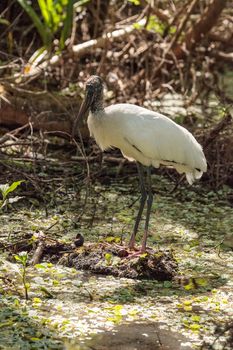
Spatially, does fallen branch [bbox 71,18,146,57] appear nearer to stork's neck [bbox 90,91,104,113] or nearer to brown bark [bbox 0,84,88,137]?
brown bark [bbox 0,84,88,137]

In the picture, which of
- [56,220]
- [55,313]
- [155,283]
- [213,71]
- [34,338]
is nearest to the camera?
[34,338]

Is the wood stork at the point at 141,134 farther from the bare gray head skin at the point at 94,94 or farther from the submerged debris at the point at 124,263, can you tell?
the submerged debris at the point at 124,263

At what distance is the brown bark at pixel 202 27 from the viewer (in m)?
9.62

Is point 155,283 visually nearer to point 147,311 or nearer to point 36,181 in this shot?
point 147,311

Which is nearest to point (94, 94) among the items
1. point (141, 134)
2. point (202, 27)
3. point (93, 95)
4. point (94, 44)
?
point (93, 95)

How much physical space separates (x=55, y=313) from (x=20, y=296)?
344 millimetres

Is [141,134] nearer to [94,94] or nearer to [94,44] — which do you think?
[94,94]

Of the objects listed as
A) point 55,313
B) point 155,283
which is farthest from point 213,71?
point 55,313

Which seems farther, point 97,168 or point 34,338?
point 97,168

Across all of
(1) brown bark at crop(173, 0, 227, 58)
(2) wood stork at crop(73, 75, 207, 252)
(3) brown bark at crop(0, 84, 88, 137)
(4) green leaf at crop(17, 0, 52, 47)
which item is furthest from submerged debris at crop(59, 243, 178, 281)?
(1) brown bark at crop(173, 0, 227, 58)

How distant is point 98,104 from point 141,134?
1.60ft

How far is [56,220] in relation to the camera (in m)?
6.59

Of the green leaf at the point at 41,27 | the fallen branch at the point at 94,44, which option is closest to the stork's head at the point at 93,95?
the green leaf at the point at 41,27

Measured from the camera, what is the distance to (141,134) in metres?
5.84
